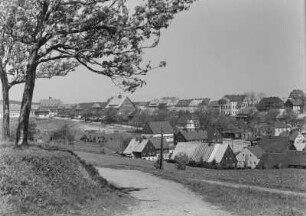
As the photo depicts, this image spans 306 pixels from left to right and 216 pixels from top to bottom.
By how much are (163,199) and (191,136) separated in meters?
75.2

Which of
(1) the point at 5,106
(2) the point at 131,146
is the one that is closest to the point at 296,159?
(2) the point at 131,146

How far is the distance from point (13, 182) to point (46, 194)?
30.5 inches

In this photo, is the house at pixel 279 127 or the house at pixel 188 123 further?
the house at pixel 188 123

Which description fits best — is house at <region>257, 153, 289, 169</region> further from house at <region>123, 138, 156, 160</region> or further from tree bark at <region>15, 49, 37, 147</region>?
tree bark at <region>15, 49, 37, 147</region>

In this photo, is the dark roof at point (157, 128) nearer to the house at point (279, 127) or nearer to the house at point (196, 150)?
the house at point (196, 150)

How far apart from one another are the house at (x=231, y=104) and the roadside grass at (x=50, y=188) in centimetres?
13317

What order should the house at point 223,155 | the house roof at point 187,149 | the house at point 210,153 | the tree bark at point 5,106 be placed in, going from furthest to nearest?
the house roof at point 187,149, the house at point 223,155, the house at point 210,153, the tree bark at point 5,106

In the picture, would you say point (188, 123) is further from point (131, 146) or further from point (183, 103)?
point (183, 103)

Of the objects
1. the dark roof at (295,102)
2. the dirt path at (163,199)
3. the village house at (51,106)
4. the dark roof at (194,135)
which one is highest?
the dark roof at (295,102)

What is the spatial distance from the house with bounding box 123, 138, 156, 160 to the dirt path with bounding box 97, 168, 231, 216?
155 feet

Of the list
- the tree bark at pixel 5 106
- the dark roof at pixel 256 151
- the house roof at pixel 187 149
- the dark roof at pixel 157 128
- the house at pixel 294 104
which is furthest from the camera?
the house at pixel 294 104

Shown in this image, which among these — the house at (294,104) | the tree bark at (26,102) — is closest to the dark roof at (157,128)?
the house at (294,104)

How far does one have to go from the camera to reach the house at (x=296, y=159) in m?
50.6

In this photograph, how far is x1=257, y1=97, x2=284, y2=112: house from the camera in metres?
133
